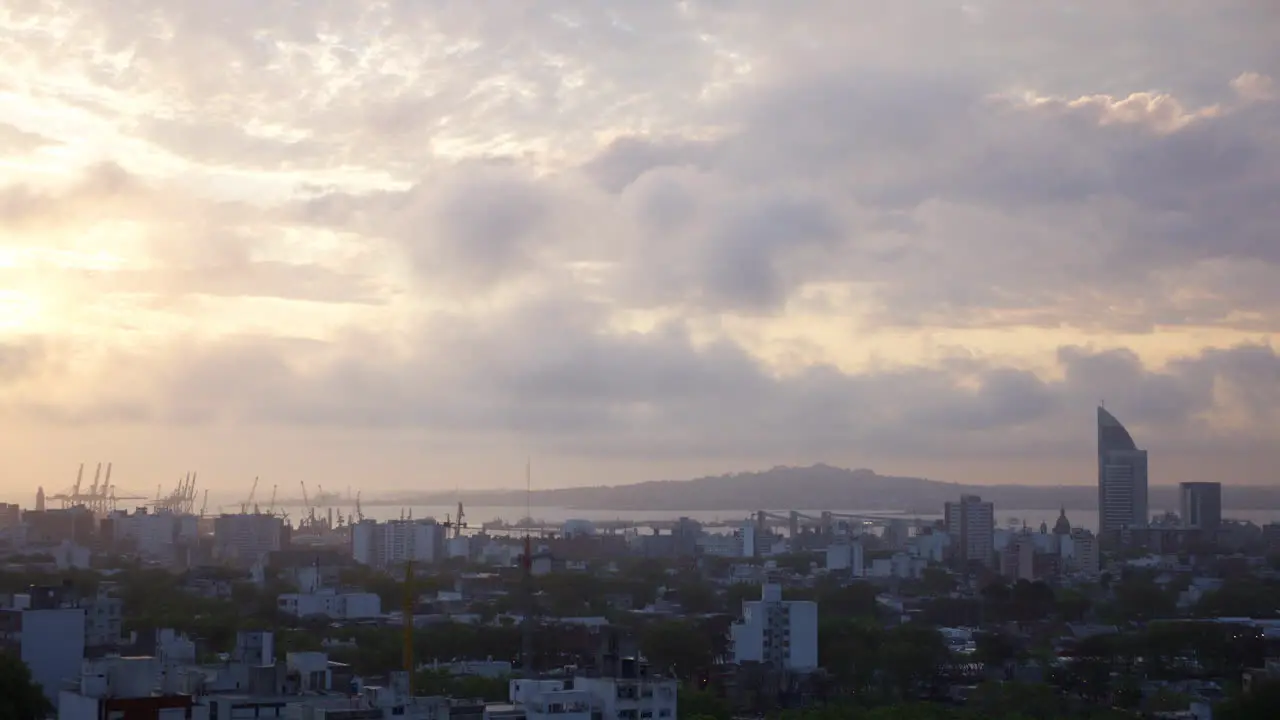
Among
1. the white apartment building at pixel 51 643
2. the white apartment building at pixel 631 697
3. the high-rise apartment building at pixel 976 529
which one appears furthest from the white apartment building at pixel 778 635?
the high-rise apartment building at pixel 976 529

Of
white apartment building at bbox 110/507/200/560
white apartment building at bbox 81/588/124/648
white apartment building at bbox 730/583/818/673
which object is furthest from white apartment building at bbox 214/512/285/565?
white apartment building at bbox 730/583/818/673

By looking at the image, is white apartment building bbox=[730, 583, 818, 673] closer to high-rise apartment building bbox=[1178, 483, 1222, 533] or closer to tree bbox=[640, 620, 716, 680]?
tree bbox=[640, 620, 716, 680]

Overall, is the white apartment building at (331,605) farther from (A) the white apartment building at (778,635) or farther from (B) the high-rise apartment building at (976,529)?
(B) the high-rise apartment building at (976,529)

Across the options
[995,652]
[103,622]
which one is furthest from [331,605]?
[995,652]

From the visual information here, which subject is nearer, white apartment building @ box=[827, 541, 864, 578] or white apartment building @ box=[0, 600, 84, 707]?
white apartment building @ box=[0, 600, 84, 707]

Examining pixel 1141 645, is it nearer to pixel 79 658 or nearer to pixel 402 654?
pixel 402 654

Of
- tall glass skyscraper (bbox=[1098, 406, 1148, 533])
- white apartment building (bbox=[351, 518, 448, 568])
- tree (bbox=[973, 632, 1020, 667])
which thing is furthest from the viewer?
tall glass skyscraper (bbox=[1098, 406, 1148, 533])

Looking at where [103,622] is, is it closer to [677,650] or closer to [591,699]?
[677,650]

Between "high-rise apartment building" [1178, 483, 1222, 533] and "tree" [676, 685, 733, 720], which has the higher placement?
"high-rise apartment building" [1178, 483, 1222, 533]
